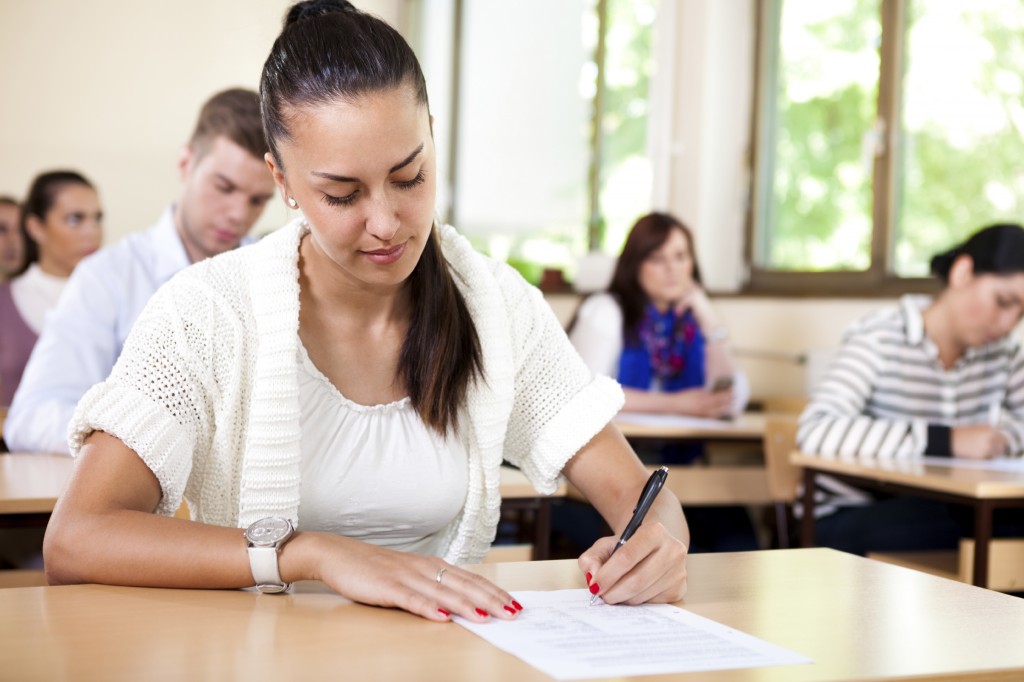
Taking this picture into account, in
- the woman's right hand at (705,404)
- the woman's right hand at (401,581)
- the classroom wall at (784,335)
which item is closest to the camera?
the woman's right hand at (401,581)

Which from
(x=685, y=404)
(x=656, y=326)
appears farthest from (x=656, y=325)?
(x=685, y=404)

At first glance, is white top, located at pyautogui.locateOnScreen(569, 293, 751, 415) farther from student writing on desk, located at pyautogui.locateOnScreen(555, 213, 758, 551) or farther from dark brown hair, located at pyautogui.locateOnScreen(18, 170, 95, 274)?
dark brown hair, located at pyautogui.locateOnScreen(18, 170, 95, 274)

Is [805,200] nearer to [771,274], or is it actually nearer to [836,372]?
[771,274]

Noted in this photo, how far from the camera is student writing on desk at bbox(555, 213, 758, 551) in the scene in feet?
14.6

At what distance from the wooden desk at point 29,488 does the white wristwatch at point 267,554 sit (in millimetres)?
509

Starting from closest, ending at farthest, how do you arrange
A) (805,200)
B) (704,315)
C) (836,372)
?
(836,372) < (704,315) < (805,200)

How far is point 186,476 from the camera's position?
4.48 feet

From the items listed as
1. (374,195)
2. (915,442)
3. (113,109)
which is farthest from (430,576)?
(113,109)

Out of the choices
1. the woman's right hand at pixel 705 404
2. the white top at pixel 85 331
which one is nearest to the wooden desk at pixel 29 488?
the white top at pixel 85 331

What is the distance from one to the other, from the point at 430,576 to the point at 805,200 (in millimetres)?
4303

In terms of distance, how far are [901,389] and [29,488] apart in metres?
2.31

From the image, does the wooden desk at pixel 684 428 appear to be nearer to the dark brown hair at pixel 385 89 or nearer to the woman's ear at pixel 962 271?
the woman's ear at pixel 962 271

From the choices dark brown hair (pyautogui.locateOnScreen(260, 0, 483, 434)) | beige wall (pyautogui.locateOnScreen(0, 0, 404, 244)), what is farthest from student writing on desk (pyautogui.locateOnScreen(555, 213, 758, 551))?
dark brown hair (pyautogui.locateOnScreen(260, 0, 483, 434))

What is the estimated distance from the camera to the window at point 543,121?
5867 mm
